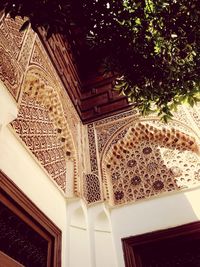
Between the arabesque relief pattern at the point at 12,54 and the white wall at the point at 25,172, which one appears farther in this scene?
the arabesque relief pattern at the point at 12,54

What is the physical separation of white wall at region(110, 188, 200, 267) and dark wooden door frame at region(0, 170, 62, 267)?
606mm

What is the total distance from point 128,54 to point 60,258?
1594 mm

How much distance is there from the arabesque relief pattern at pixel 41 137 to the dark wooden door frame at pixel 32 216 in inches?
18.9

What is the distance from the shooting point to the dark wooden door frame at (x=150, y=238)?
101 inches

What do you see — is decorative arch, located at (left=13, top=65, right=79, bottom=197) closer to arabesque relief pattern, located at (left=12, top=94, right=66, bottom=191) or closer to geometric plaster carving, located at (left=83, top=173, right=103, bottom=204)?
arabesque relief pattern, located at (left=12, top=94, right=66, bottom=191)

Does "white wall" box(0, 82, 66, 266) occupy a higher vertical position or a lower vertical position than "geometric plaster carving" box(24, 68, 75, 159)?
lower

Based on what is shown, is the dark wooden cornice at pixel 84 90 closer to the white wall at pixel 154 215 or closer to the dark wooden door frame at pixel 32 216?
the white wall at pixel 154 215

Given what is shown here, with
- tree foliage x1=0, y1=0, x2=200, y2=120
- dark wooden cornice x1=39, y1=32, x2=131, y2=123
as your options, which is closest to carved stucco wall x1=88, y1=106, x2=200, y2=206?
dark wooden cornice x1=39, y1=32, x2=131, y2=123

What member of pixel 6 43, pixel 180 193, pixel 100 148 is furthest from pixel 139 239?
pixel 6 43

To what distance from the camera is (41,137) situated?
8.90 feet

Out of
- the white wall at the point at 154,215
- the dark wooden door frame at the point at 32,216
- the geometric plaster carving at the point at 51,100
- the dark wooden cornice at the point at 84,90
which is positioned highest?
the dark wooden cornice at the point at 84,90

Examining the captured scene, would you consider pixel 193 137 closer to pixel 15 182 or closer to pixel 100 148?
pixel 100 148

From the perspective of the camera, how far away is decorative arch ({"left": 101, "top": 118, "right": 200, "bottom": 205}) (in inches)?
119

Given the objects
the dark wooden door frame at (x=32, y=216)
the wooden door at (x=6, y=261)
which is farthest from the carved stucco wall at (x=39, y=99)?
the wooden door at (x=6, y=261)
